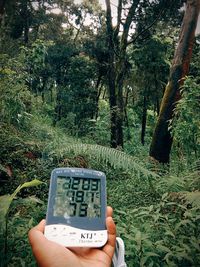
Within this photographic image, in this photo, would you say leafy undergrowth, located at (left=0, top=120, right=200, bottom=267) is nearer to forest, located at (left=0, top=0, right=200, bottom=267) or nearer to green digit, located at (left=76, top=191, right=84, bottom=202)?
forest, located at (left=0, top=0, right=200, bottom=267)

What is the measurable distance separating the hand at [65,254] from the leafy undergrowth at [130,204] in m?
0.97

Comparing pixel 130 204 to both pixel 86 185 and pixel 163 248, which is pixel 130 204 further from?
pixel 86 185

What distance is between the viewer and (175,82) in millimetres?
8547

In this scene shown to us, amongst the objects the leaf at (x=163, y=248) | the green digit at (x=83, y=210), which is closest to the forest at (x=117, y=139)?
the leaf at (x=163, y=248)

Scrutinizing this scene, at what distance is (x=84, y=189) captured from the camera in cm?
247

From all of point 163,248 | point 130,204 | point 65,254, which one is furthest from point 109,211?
point 130,204

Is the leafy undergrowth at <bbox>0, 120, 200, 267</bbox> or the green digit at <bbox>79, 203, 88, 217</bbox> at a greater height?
the green digit at <bbox>79, 203, 88, 217</bbox>

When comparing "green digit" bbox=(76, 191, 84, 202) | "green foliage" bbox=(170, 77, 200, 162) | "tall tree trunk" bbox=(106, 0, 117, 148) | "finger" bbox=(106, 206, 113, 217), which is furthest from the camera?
"tall tree trunk" bbox=(106, 0, 117, 148)

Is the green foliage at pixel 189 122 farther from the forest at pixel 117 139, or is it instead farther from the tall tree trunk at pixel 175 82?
the tall tree trunk at pixel 175 82

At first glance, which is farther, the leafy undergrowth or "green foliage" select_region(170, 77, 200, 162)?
"green foliage" select_region(170, 77, 200, 162)

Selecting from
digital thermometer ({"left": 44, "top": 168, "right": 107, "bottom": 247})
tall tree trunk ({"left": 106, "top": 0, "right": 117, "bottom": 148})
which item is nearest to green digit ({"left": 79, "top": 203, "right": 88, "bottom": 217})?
digital thermometer ({"left": 44, "top": 168, "right": 107, "bottom": 247})

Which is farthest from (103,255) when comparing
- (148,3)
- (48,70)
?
(48,70)

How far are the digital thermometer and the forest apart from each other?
0.99ft

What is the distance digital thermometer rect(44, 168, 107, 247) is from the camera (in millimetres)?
2160
